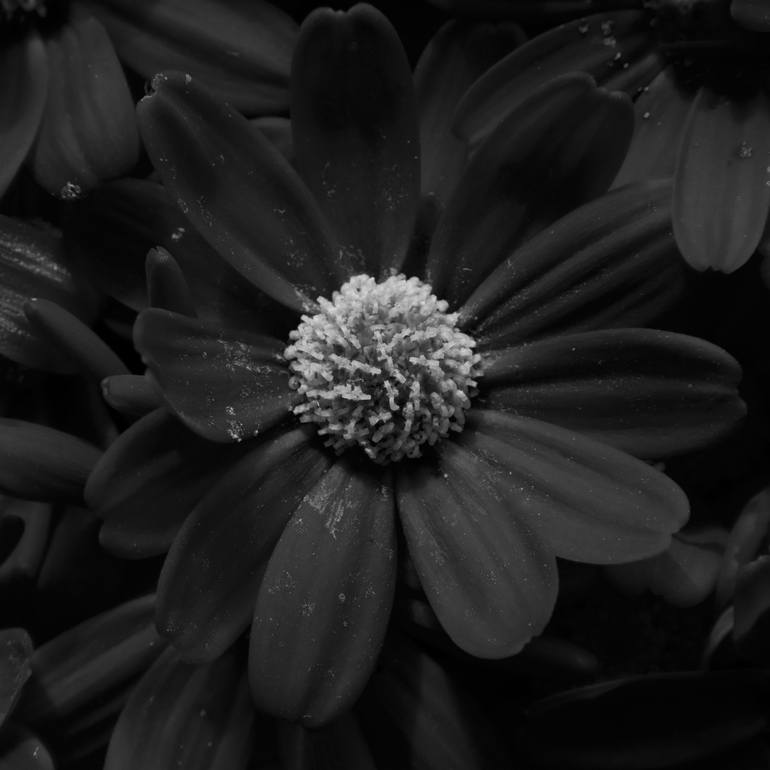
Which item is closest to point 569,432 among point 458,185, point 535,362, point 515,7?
point 535,362

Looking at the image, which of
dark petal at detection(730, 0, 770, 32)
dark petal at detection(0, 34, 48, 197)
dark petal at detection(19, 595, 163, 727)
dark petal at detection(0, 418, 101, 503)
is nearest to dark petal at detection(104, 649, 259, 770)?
dark petal at detection(19, 595, 163, 727)

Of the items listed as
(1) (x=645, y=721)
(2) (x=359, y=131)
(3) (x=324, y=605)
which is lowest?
(1) (x=645, y=721)

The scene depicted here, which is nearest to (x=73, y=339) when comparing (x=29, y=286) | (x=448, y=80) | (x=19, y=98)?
(x=29, y=286)

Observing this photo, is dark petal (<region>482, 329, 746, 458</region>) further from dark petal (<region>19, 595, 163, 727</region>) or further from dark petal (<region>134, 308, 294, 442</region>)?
dark petal (<region>19, 595, 163, 727</region>)

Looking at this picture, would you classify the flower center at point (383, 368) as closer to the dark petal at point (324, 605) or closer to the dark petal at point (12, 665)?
the dark petal at point (324, 605)

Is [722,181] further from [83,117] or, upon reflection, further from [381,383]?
[83,117]

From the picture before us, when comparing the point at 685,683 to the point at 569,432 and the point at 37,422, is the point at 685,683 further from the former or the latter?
the point at 37,422

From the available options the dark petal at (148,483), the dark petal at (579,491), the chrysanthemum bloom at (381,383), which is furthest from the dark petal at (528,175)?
the dark petal at (148,483)
